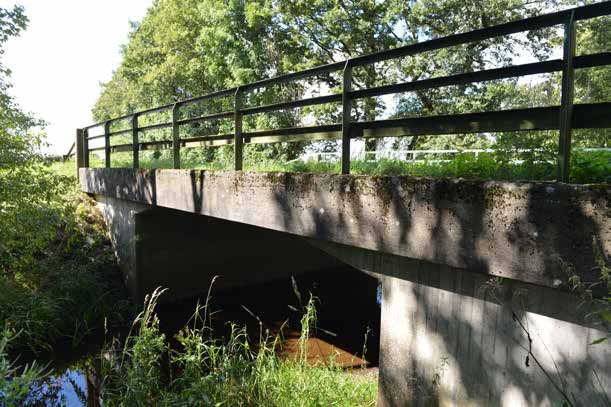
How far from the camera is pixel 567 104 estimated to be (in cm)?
275

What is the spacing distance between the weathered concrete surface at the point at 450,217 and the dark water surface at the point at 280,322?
3.98ft

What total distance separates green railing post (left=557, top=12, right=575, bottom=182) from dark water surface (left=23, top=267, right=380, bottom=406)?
2872 mm

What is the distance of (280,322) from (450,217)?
6.55 meters

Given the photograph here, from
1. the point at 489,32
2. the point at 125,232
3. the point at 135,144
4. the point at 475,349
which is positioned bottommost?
the point at 475,349

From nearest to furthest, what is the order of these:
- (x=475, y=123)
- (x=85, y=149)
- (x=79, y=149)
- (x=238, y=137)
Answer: (x=475, y=123) < (x=238, y=137) < (x=85, y=149) < (x=79, y=149)

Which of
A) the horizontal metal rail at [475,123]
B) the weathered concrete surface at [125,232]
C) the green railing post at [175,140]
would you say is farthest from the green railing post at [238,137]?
the weathered concrete surface at [125,232]

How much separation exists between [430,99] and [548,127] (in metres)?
12.8

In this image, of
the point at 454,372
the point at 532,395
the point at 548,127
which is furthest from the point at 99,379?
the point at 548,127

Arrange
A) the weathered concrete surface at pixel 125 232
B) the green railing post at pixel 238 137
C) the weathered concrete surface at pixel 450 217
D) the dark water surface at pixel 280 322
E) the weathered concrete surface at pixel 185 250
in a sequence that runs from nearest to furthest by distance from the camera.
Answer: the weathered concrete surface at pixel 450 217 → the green railing post at pixel 238 137 → the dark water surface at pixel 280 322 → the weathered concrete surface at pixel 125 232 → the weathered concrete surface at pixel 185 250

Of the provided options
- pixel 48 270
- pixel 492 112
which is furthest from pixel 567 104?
pixel 48 270

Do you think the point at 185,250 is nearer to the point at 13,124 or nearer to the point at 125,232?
the point at 125,232

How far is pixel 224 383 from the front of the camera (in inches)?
157

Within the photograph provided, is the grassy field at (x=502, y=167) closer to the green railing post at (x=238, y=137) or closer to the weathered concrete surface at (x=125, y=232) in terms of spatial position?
the green railing post at (x=238, y=137)

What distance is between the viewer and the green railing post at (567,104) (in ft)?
8.90
